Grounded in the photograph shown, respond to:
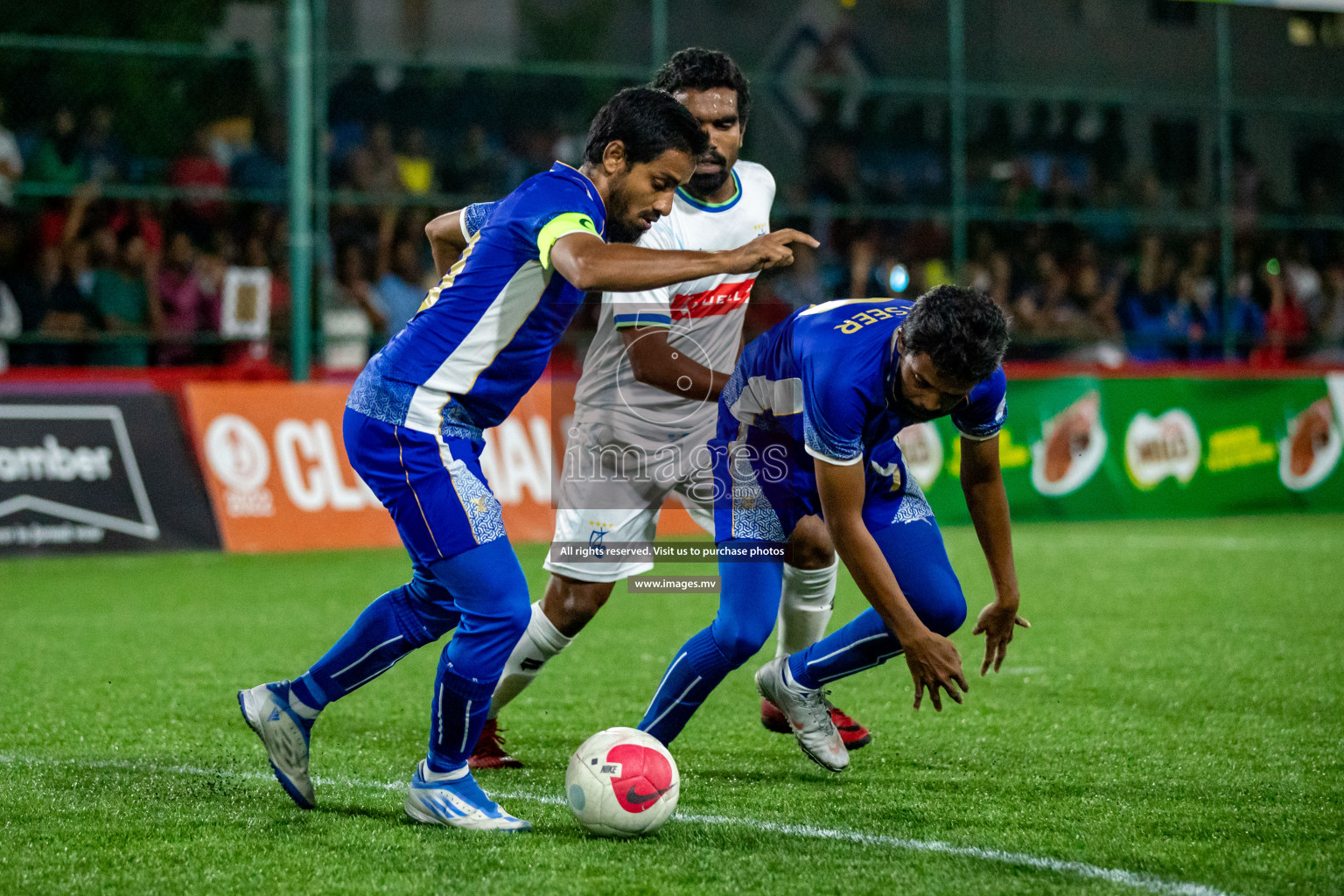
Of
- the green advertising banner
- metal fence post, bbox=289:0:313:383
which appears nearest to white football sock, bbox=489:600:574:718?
the green advertising banner

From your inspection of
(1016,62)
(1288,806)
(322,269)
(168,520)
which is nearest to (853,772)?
(1288,806)

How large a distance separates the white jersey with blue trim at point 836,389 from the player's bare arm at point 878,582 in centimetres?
7

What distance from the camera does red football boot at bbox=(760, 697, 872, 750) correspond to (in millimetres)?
5133

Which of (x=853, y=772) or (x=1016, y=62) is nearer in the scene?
(x=853, y=772)

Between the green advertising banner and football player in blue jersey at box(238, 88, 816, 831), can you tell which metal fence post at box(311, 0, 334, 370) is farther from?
football player in blue jersey at box(238, 88, 816, 831)

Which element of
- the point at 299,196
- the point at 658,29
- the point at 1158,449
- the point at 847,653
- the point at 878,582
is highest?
the point at 658,29

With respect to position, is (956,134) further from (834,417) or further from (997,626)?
(834,417)

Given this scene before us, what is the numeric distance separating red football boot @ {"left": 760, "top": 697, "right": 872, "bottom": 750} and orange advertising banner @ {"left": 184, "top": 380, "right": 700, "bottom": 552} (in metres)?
5.97

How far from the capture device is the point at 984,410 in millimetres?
4336

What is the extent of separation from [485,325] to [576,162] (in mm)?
11289

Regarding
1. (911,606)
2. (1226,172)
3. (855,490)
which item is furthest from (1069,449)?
→ (855,490)

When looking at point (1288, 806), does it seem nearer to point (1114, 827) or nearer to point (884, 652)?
point (1114, 827)

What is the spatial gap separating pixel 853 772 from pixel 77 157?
10904 millimetres

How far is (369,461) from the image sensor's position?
13.4 ft
